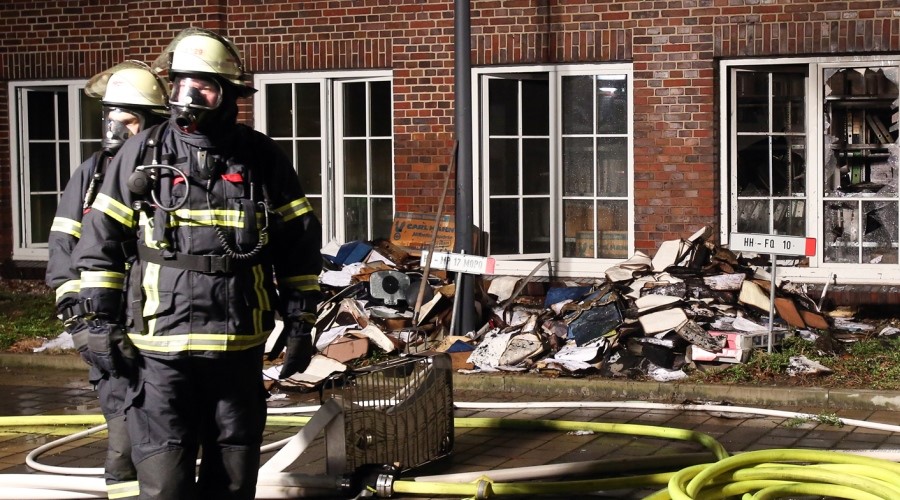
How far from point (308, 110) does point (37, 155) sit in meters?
3.34

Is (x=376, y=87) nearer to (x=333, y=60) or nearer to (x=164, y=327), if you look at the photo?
(x=333, y=60)

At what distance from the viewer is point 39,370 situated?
10648 millimetres

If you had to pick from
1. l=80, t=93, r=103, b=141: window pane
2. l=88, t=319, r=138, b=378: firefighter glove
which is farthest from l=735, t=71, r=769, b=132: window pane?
l=88, t=319, r=138, b=378: firefighter glove

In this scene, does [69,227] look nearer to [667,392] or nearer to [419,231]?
[667,392]

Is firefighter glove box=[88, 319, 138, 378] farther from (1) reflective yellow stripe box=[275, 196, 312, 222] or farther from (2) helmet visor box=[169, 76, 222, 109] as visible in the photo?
(2) helmet visor box=[169, 76, 222, 109]

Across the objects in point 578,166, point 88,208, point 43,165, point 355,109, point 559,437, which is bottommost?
point 559,437

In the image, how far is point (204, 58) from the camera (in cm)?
498

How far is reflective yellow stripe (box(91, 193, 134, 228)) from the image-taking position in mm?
4906

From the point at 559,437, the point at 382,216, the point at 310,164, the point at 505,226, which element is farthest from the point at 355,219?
the point at 559,437

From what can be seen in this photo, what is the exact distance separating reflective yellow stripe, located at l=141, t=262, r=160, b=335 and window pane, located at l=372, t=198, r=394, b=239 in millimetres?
7667

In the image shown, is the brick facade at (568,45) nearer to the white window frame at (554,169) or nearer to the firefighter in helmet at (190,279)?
the white window frame at (554,169)

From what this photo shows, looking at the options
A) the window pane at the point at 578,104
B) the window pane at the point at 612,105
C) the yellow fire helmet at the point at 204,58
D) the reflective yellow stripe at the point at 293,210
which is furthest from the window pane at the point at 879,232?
the yellow fire helmet at the point at 204,58

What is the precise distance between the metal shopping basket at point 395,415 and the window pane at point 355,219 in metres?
5.63

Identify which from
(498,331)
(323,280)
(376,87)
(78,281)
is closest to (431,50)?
(376,87)
